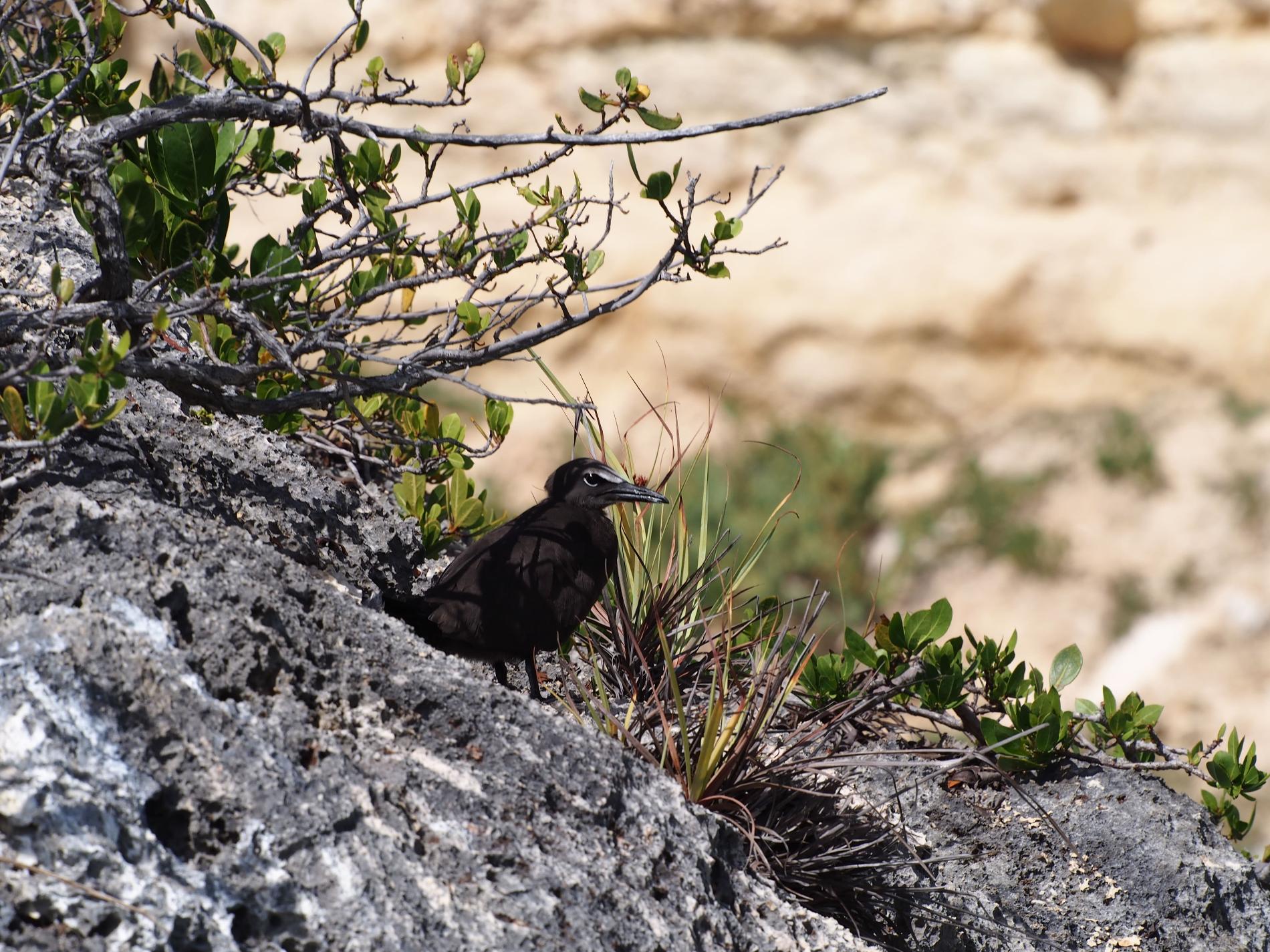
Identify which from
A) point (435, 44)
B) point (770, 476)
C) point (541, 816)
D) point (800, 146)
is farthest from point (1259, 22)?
point (541, 816)

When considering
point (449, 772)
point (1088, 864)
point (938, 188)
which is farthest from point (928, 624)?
point (938, 188)

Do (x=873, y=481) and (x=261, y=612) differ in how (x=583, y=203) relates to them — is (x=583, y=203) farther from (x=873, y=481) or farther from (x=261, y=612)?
(x=873, y=481)

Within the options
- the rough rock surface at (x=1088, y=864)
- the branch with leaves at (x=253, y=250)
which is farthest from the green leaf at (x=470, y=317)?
the rough rock surface at (x=1088, y=864)

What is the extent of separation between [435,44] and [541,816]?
11.3 m

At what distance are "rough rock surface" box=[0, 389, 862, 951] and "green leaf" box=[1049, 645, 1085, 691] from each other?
52.8 inches

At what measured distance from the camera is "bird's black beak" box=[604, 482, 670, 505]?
12.2 feet

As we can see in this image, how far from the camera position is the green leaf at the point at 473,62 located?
3.23 metres

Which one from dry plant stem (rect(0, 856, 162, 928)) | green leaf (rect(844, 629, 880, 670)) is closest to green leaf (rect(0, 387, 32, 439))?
dry plant stem (rect(0, 856, 162, 928))

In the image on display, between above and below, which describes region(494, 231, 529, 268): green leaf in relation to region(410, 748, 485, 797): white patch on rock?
above

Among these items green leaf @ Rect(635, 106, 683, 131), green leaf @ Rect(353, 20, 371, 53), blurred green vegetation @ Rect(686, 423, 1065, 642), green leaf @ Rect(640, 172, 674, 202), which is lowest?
green leaf @ Rect(640, 172, 674, 202)

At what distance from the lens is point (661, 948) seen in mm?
2260

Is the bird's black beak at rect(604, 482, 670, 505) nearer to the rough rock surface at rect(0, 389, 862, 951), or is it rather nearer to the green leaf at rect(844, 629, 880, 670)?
the green leaf at rect(844, 629, 880, 670)

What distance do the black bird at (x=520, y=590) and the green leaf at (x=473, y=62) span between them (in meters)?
1.18

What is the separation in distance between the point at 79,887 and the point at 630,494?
2.12m
